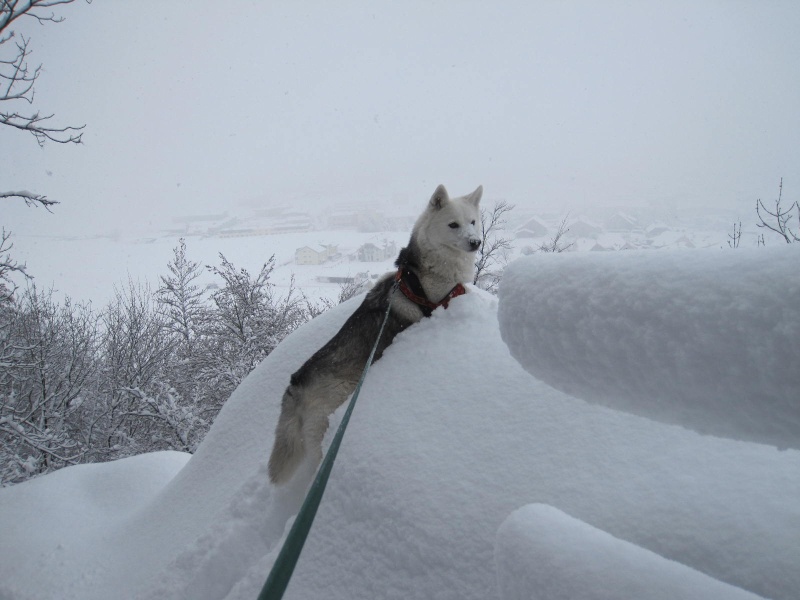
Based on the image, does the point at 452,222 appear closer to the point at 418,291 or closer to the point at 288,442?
the point at 418,291

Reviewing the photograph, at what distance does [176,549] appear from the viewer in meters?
Answer: 2.83

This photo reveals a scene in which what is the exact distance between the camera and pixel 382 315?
3523 millimetres

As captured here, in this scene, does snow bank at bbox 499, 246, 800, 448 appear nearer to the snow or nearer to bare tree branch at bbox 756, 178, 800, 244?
the snow

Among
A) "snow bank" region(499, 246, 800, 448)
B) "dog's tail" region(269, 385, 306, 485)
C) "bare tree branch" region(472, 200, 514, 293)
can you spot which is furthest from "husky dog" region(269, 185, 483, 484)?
"bare tree branch" region(472, 200, 514, 293)

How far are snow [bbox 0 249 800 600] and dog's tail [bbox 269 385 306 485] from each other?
133mm

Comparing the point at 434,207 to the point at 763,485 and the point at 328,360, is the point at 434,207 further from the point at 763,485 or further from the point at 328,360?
the point at 763,485

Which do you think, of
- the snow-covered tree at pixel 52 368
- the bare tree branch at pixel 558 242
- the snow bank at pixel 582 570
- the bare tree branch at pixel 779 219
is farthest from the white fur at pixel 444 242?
the snow-covered tree at pixel 52 368

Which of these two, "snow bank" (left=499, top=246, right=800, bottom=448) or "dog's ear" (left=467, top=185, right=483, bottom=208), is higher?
"dog's ear" (left=467, top=185, right=483, bottom=208)

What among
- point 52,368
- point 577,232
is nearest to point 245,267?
point 52,368

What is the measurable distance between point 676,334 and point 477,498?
1246 mm

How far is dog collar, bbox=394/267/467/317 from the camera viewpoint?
3607 millimetres

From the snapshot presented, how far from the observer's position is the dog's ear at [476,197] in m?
4.46

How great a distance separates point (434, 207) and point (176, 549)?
3957 millimetres

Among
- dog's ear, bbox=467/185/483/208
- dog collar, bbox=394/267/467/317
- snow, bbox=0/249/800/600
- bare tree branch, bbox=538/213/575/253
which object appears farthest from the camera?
bare tree branch, bbox=538/213/575/253
